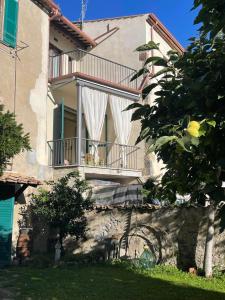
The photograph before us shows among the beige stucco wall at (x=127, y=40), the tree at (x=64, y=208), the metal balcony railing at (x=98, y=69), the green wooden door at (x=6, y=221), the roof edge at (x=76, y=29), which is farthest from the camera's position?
the beige stucco wall at (x=127, y=40)

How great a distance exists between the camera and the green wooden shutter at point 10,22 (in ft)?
42.8

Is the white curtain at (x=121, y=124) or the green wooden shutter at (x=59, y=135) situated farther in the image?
the white curtain at (x=121, y=124)

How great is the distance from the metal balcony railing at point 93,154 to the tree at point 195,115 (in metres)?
10.6

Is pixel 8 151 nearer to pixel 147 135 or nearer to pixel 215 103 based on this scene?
pixel 147 135

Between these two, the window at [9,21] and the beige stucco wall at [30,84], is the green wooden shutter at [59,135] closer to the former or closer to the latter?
the beige stucco wall at [30,84]

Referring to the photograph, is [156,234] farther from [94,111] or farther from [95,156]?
[94,111]

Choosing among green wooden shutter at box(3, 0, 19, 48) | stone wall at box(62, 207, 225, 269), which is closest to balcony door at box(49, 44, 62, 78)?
green wooden shutter at box(3, 0, 19, 48)

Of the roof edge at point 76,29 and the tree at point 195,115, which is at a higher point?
the roof edge at point 76,29

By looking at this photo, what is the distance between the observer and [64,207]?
11.9 m

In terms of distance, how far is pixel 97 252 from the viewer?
12.4m

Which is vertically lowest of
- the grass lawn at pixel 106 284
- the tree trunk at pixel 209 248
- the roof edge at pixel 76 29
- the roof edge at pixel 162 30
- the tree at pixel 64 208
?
the grass lawn at pixel 106 284

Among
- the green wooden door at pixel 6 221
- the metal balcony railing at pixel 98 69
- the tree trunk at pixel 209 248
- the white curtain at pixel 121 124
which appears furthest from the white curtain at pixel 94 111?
the tree trunk at pixel 209 248

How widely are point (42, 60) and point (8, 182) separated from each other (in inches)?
188

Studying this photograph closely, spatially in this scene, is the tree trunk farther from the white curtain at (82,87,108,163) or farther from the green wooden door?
the white curtain at (82,87,108,163)
